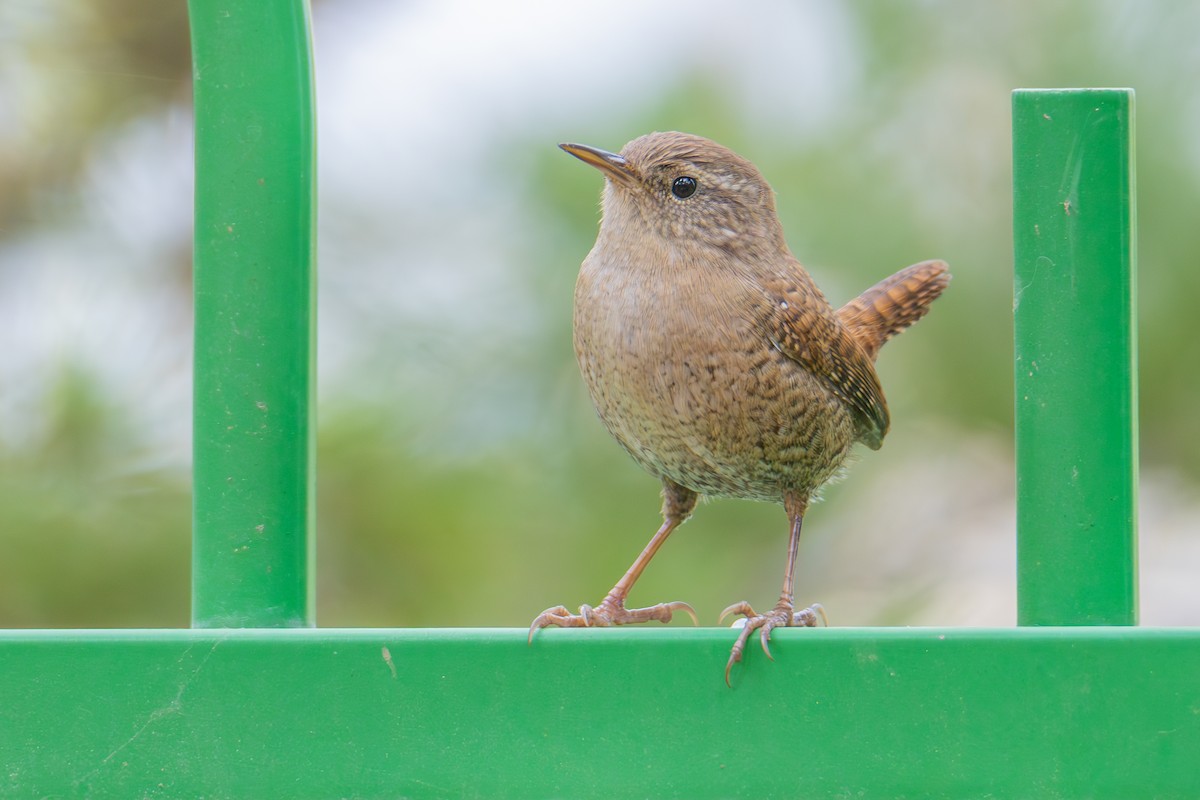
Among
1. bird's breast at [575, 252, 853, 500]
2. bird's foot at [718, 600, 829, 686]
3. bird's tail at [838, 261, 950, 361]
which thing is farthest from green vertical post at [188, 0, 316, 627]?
bird's tail at [838, 261, 950, 361]

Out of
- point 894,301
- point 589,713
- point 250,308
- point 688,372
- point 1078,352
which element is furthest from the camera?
point 894,301

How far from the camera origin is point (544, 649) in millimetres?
1364

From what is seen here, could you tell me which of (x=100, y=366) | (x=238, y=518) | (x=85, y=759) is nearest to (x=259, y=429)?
(x=238, y=518)

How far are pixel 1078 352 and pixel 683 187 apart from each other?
3.30 feet

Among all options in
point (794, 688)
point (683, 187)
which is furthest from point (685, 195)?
point (794, 688)

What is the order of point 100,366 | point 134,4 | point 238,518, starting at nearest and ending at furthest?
1. point 238,518
2. point 100,366
3. point 134,4

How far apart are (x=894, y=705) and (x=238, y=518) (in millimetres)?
738

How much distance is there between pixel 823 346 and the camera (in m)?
2.34

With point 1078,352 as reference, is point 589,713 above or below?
below

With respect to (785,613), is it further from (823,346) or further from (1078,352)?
(1078,352)

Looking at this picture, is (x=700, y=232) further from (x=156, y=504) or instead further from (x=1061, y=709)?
(x=156, y=504)

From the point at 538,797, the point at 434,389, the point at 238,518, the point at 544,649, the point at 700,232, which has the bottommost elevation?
the point at 538,797

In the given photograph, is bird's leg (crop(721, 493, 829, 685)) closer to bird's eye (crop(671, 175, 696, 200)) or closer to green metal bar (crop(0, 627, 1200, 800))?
green metal bar (crop(0, 627, 1200, 800))

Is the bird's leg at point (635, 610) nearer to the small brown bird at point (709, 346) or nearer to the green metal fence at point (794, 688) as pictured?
the small brown bird at point (709, 346)
